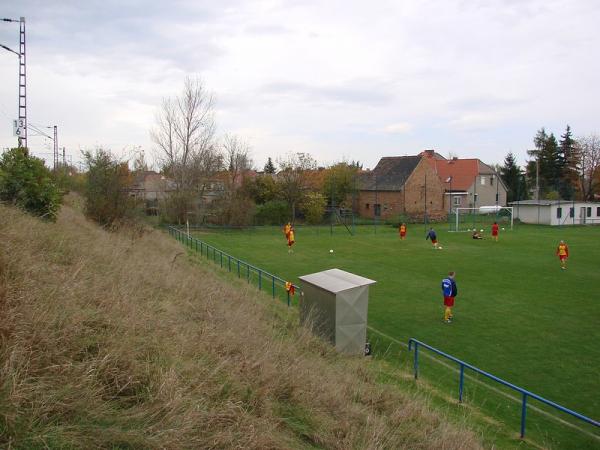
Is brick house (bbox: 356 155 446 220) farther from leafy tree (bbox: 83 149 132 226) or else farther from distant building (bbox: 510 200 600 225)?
leafy tree (bbox: 83 149 132 226)

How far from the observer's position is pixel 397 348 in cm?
1276

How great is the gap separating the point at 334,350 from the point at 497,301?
918cm

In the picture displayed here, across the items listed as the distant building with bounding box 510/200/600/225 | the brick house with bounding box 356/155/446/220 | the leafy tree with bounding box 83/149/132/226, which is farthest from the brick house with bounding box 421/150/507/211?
the leafy tree with bounding box 83/149/132/226

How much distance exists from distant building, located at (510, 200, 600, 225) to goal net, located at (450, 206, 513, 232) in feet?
4.74

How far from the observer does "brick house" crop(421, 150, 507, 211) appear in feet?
209

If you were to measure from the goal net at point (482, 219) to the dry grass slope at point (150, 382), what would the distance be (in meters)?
38.9

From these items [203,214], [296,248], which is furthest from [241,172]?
[296,248]

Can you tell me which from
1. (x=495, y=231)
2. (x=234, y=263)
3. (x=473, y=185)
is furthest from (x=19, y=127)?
(x=473, y=185)

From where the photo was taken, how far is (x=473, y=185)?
63750 millimetres

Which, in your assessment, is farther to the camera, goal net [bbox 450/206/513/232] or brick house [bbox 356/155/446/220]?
brick house [bbox 356/155/446/220]

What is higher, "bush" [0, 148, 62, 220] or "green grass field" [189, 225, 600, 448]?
"bush" [0, 148, 62, 220]

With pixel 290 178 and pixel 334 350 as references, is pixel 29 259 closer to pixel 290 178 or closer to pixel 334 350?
pixel 334 350

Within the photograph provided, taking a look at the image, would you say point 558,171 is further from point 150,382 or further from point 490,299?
point 150,382

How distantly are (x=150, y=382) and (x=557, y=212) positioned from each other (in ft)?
167
